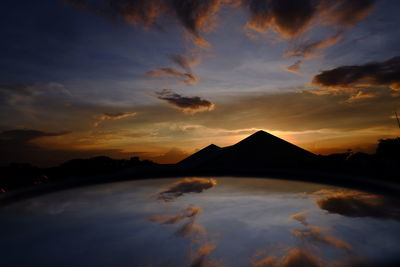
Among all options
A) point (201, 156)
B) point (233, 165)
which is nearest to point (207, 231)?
point (233, 165)

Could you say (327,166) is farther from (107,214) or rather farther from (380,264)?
(107,214)

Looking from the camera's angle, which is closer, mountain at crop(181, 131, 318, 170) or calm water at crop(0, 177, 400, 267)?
calm water at crop(0, 177, 400, 267)

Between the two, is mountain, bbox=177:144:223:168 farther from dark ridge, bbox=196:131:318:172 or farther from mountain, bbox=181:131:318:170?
dark ridge, bbox=196:131:318:172

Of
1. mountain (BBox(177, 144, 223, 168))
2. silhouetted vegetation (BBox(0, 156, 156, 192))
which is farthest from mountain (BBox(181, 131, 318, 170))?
silhouetted vegetation (BBox(0, 156, 156, 192))

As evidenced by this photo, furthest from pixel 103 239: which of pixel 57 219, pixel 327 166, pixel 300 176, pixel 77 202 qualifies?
pixel 327 166

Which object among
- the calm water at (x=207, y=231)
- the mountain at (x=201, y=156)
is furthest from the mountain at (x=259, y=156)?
the calm water at (x=207, y=231)

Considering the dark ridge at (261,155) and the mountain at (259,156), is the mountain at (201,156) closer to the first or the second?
the mountain at (259,156)
